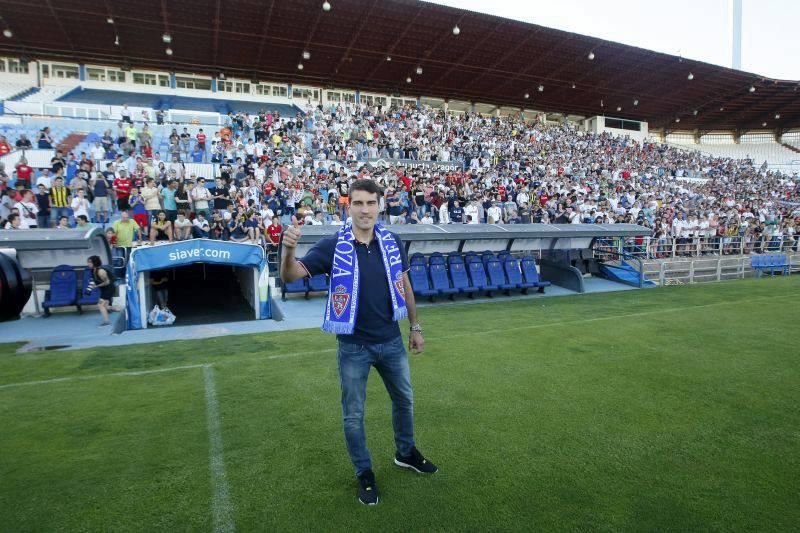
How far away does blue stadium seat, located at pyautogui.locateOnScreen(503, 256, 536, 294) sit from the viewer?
14.7 meters

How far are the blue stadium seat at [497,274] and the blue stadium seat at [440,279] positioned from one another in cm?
143

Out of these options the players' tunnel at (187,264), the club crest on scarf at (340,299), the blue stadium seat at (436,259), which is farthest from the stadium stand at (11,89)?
the club crest on scarf at (340,299)

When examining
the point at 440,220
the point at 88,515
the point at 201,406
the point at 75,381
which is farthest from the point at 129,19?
the point at 88,515

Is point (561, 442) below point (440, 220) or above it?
below

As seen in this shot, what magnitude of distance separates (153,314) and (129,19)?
24767 millimetres

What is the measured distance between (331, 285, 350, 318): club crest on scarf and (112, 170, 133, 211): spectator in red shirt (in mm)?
14507

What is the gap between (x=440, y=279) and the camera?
13719 mm

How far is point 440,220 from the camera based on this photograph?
1830 centimetres

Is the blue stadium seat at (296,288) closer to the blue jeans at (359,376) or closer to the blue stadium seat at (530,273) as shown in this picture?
the blue stadium seat at (530,273)

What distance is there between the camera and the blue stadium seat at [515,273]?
14688 mm

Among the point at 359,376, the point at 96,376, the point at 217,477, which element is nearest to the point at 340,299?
the point at 359,376

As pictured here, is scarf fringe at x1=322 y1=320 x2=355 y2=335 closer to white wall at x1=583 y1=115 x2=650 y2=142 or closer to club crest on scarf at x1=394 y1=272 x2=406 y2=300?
club crest on scarf at x1=394 y1=272 x2=406 y2=300

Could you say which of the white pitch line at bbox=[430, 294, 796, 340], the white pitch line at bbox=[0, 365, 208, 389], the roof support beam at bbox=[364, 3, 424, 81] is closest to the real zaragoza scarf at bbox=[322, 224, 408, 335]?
the white pitch line at bbox=[0, 365, 208, 389]

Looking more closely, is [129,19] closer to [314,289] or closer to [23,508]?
[314,289]
